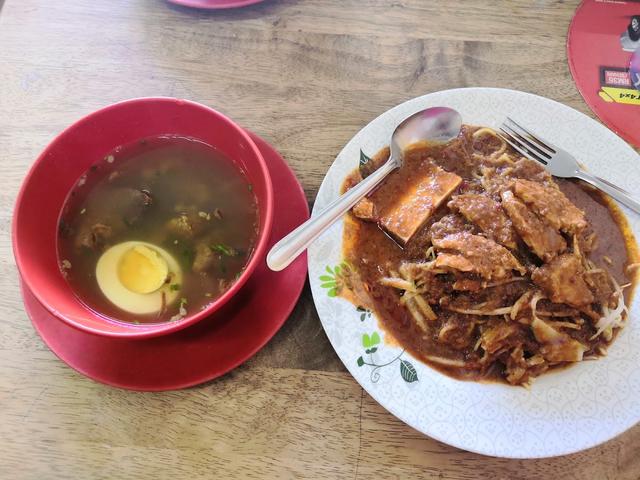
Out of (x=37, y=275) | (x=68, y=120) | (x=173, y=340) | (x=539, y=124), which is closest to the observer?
(x=37, y=275)

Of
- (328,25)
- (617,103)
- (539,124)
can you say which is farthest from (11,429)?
(617,103)

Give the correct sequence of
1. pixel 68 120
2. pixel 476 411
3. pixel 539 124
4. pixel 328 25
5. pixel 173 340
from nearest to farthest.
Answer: pixel 476 411 < pixel 173 340 < pixel 539 124 < pixel 68 120 < pixel 328 25

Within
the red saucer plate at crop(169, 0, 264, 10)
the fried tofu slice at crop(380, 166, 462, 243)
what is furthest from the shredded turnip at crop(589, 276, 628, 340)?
the red saucer plate at crop(169, 0, 264, 10)

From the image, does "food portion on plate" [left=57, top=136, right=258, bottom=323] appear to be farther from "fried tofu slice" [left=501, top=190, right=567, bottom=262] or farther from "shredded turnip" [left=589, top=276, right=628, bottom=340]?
"shredded turnip" [left=589, top=276, right=628, bottom=340]

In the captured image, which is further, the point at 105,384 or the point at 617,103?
the point at 617,103

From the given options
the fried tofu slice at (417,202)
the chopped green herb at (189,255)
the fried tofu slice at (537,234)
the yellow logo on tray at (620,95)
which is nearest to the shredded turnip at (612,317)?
the fried tofu slice at (537,234)

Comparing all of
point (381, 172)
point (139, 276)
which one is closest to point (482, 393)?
point (381, 172)

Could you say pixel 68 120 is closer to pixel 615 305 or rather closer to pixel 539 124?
pixel 539 124
